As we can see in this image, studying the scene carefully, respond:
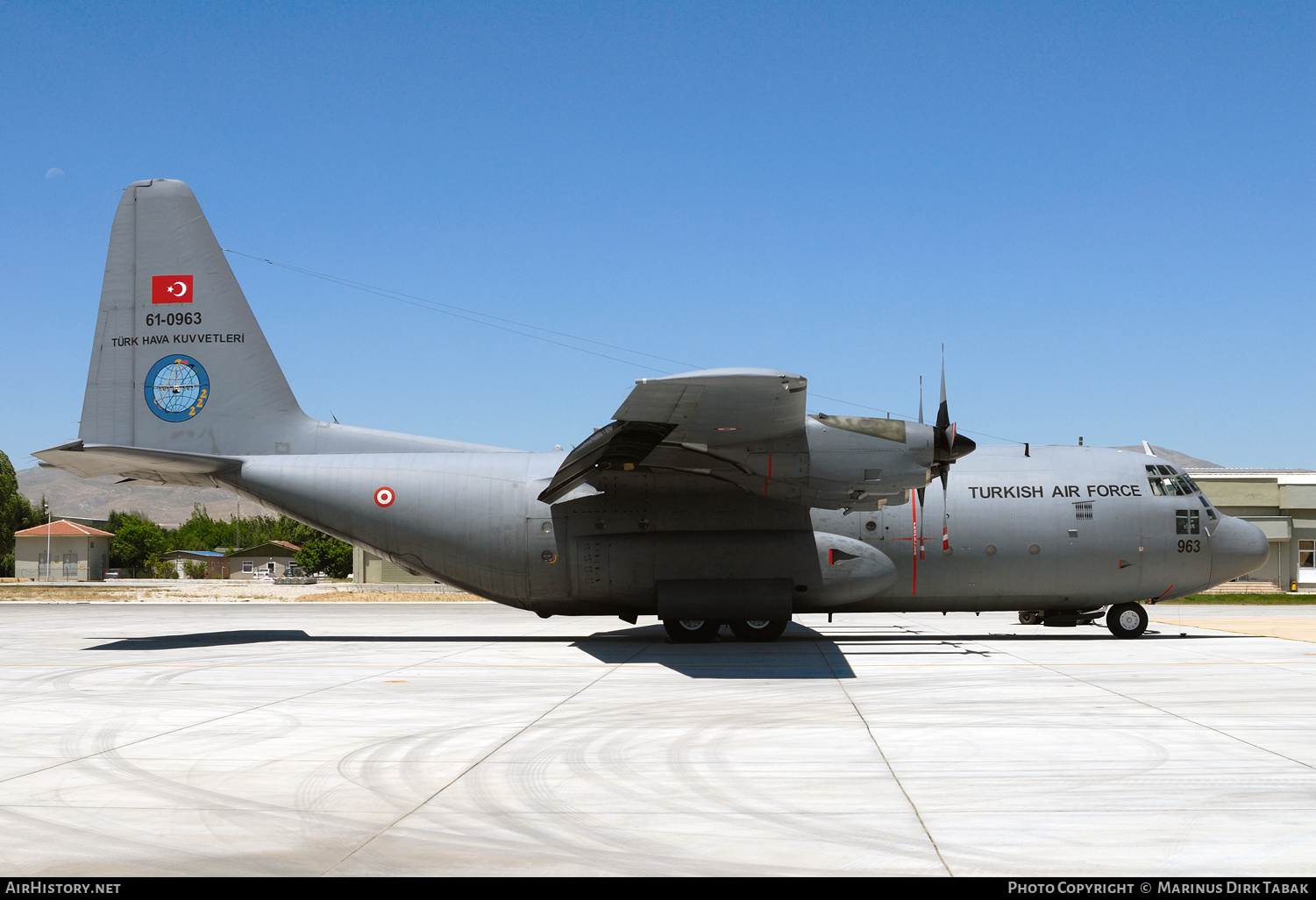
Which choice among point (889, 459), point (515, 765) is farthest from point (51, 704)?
point (889, 459)

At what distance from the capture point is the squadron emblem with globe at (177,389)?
21.0 meters

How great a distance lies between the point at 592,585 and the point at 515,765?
11305 millimetres

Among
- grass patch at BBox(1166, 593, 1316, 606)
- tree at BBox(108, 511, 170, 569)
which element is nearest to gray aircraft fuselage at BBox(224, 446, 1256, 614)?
grass patch at BBox(1166, 593, 1316, 606)

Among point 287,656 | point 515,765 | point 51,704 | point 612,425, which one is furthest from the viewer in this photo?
point 287,656

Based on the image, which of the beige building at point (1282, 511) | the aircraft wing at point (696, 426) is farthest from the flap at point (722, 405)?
the beige building at point (1282, 511)

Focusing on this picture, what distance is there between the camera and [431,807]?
674 cm

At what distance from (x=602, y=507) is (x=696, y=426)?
4.38m

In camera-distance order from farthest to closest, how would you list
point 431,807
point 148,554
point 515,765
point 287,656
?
point 148,554
point 287,656
point 515,765
point 431,807

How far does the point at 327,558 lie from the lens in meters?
83.8

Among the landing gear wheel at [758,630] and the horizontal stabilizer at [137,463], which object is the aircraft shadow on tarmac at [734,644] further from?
the horizontal stabilizer at [137,463]

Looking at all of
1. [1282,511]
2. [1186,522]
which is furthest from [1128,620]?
[1282,511]

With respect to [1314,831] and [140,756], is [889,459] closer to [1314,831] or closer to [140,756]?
[1314,831]

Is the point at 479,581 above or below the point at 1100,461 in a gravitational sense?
below

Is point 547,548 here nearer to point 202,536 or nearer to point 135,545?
point 135,545
